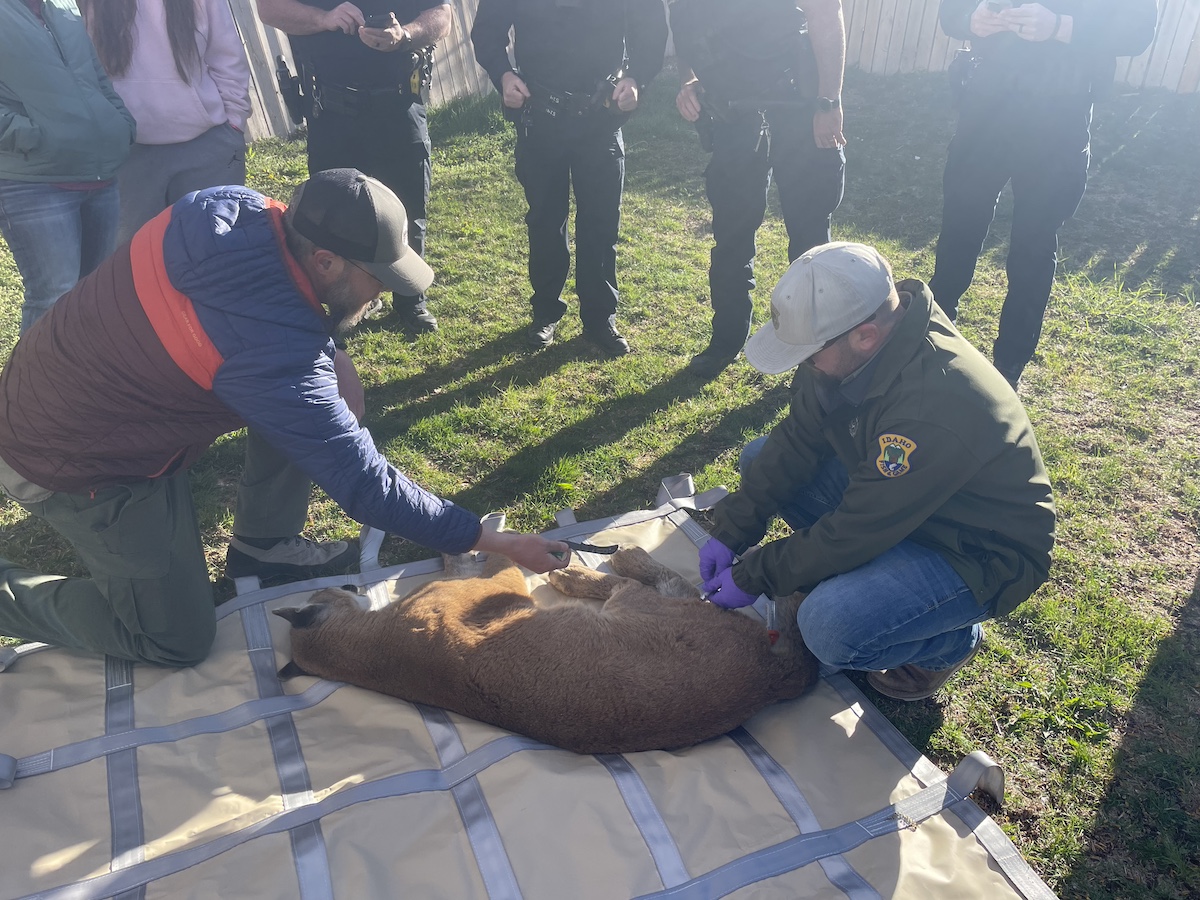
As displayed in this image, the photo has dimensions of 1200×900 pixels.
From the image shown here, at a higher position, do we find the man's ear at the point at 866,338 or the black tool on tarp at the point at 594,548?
the man's ear at the point at 866,338

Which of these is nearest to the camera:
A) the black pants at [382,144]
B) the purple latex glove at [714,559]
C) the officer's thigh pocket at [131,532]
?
the officer's thigh pocket at [131,532]

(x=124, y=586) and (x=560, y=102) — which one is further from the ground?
(x=560, y=102)

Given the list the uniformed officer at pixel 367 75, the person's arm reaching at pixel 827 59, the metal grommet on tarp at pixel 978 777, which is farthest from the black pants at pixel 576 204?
the metal grommet on tarp at pixel 978 777

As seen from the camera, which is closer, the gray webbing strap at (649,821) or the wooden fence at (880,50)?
the gray webbing strap at (649,821)

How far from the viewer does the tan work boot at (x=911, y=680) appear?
344cm

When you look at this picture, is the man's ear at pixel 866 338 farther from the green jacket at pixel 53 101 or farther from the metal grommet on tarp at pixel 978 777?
the green jacket at pixel 53 101

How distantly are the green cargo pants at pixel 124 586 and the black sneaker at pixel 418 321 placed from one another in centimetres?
296

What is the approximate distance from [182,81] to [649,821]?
4451 mm

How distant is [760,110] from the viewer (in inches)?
197

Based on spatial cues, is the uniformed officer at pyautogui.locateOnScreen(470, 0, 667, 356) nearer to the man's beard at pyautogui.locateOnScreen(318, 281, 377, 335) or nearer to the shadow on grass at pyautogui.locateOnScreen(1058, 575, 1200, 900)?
the man's beard at pyautogui.locateOnScreen(318, 281, 377, 335)

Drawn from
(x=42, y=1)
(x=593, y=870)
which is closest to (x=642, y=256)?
(x=42, y=1)

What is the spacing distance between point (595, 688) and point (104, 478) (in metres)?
2.07

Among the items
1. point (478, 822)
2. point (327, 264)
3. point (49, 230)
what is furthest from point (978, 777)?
point (49, 230)

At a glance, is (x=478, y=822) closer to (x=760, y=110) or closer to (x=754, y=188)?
(x=754, y=188)
